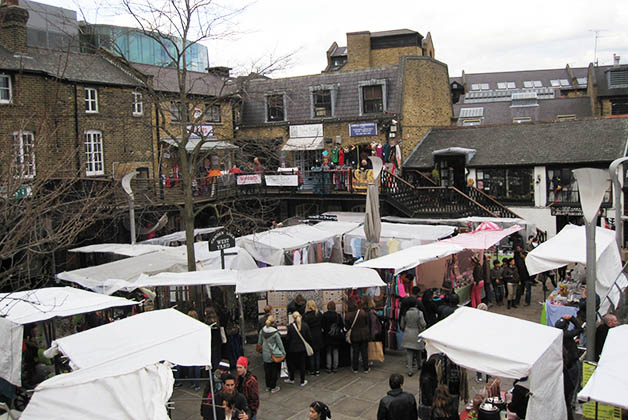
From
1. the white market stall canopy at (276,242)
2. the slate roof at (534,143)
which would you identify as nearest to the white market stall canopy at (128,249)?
the white market stall canopy at (276,242)

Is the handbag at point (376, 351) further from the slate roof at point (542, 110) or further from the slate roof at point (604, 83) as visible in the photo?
the slate roof at point (604, 83)

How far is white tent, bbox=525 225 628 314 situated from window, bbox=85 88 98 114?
19355mm

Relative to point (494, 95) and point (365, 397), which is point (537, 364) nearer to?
point (365, 397)

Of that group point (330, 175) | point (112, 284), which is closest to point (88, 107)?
point (330, 175)

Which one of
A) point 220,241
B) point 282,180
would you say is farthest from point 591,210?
point 282,180

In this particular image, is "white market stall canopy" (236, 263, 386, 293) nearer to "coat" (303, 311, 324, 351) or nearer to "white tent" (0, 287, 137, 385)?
"coat" (303, 311, 324, 351)

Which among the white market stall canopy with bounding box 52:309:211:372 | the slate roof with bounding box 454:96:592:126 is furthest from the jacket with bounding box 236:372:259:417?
the slate roof with bounding box 454:96:592:126

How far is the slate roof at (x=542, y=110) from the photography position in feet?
146

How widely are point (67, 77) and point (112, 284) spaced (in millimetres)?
13777

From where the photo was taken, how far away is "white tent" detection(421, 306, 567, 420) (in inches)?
277

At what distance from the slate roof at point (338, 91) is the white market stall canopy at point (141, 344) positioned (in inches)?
801

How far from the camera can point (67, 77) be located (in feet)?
75.8

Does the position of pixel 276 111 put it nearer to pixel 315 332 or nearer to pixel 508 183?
pixel 508 183

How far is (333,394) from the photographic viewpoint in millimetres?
10156
